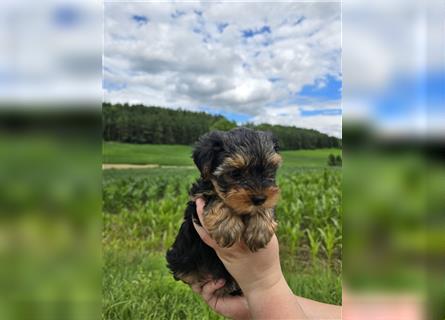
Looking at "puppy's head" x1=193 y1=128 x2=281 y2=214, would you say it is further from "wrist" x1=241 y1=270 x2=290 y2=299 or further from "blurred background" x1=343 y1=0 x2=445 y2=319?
"blurred background" x1=343 y1=0 x2=445 y2=319

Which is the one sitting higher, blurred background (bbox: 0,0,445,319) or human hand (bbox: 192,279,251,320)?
blurred background (bbox: 0,0,445,319)

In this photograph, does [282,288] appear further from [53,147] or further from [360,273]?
[53,147]

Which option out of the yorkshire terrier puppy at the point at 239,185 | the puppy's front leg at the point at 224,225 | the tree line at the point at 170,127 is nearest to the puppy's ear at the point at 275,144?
the yorkshire terrier puppy at the point at 239,185

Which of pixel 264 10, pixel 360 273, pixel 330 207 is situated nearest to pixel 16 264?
pixel 360 273

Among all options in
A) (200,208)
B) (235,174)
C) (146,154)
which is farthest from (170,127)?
(235,174)

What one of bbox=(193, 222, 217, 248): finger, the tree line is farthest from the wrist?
the tree line

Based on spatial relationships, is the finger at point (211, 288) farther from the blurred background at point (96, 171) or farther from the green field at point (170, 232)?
the blurred background at point (96, 171)

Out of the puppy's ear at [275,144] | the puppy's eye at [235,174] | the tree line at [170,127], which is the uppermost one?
the tree line at [170,127]
